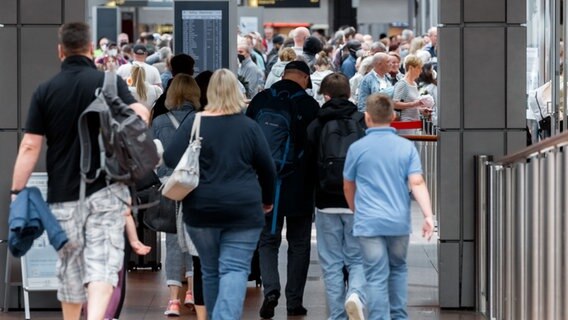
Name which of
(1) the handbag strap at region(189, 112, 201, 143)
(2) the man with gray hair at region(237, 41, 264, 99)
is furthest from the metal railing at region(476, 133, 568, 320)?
(2) the man with gray hair at region(237, 41, 264, 99)

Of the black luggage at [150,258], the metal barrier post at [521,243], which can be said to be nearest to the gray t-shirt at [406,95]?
the black luggage at [150,258]

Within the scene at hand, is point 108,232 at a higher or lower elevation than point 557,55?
lower

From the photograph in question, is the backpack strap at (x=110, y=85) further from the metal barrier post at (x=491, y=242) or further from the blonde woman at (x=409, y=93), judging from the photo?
the blonde woman at (x=409, y=93)

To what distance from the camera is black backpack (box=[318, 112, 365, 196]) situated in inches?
392

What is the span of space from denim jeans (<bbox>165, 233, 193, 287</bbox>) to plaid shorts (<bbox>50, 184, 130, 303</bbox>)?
276cm

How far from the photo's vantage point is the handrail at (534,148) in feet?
26.2

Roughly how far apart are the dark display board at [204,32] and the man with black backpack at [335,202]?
501 cm

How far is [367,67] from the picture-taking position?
18.5m

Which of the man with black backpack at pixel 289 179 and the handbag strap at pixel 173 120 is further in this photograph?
the handbag strap at pixel 173 120

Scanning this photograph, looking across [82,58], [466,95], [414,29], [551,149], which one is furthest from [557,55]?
[414,29]

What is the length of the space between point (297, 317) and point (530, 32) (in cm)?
748

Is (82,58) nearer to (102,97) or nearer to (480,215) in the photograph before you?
(102,97)

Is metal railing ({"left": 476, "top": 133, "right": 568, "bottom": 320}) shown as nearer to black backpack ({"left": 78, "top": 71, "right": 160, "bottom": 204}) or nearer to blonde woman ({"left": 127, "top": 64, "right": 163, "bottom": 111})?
black backpack ({"left": 78, "top": 71, "right": 160, "bottom": 204})

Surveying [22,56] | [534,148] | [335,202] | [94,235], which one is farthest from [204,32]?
[94,235]
